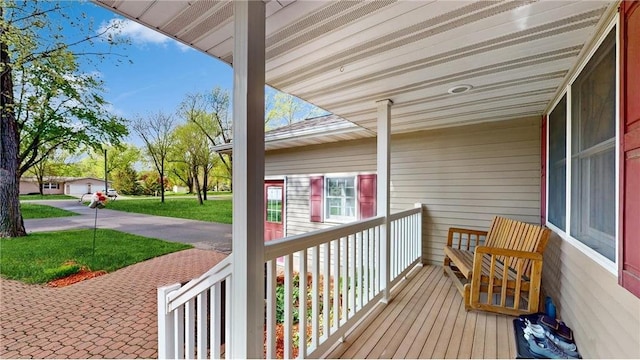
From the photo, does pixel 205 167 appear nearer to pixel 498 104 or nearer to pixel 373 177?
pixel 373 177

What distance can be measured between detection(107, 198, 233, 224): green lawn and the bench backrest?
349cm

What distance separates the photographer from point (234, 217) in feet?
3.82

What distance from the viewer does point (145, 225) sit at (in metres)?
3.73

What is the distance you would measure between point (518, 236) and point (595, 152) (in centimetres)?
162

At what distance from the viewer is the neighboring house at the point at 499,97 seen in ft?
3.82

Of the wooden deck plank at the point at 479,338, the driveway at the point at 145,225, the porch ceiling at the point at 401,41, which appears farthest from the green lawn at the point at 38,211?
the wooden deck plank at the point at 479,338

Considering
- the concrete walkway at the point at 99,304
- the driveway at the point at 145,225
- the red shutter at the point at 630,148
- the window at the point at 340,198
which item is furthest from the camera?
the window at the point at 340,198

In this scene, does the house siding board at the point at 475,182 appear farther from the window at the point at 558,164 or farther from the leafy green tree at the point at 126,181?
the leafy green tree at the point at 126,181

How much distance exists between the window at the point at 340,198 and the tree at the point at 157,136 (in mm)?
3341

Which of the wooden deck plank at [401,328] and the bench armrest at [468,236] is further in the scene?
the bench armrest at [468,236]

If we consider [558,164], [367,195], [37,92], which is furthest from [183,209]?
[558,164]

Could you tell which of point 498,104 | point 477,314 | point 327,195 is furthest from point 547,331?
point 327,195

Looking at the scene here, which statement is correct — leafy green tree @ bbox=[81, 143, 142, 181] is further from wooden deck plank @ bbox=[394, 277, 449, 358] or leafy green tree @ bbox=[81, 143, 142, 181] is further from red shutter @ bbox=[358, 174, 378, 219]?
red shutter @ bbox=[358, 174, 378, 219]

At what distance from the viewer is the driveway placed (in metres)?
2.70
